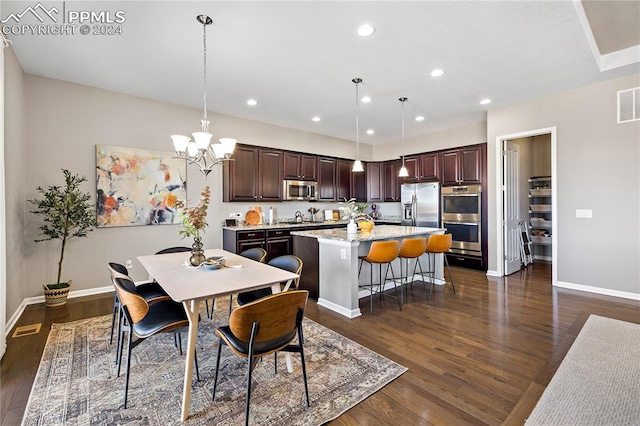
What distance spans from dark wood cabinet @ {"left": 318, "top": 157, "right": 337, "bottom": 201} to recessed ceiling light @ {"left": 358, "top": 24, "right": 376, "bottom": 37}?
3.95 m

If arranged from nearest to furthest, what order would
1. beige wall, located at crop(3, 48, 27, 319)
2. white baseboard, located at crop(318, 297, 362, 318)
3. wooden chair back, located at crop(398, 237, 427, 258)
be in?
beige wall, located at crop(3, 48, 27, 319), white baseboard, located at crop(318, 297, 362, 318), wooden chair back, located at crop(398, 237, 427, 258)

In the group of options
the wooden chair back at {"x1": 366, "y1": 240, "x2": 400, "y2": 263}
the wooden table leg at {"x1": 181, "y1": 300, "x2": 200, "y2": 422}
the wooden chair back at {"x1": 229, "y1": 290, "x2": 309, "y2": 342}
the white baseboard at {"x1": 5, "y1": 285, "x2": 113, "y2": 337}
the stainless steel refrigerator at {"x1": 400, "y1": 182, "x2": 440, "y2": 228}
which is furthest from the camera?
the stainless steel refrigerator at {"x1": 400, "y1": 182, "x2": 440, "y2": 228}

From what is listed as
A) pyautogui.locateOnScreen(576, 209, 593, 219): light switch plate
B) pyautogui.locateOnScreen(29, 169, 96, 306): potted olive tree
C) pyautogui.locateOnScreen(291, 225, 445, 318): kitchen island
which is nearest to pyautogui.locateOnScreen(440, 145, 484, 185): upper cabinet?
pyautogui.locateOnScreen(576, 209, 593, 219): light switch plate

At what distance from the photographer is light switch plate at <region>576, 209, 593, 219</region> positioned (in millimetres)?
4268

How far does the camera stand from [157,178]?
4.69 metres

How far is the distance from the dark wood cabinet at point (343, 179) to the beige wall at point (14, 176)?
5.39 m

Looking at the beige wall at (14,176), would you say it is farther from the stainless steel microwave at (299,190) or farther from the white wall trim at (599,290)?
the white wall trim at (599,290)

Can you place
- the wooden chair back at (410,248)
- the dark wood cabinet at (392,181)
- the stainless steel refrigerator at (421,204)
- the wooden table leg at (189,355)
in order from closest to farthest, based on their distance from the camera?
1. the wooden table leg at (189,355)
2. the wooden chair back at (410,248)
3. the stainless steel refrigerator at (421,204)
4. the dark wood cabinet at (392,181)

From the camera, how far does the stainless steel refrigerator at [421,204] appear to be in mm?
6379

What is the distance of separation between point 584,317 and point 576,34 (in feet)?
9.86

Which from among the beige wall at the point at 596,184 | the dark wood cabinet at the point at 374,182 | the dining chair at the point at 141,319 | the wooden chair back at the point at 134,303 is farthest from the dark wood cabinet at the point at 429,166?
the wooden chair back at the point at 134,303

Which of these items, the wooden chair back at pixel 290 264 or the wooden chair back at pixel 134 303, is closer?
the wooden chair back at pixel 134 303

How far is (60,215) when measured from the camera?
148 inches

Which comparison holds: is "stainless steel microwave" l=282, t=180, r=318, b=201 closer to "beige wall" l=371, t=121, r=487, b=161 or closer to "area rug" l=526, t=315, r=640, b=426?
"beige wall" l=371, t=121, r=487, b=161
